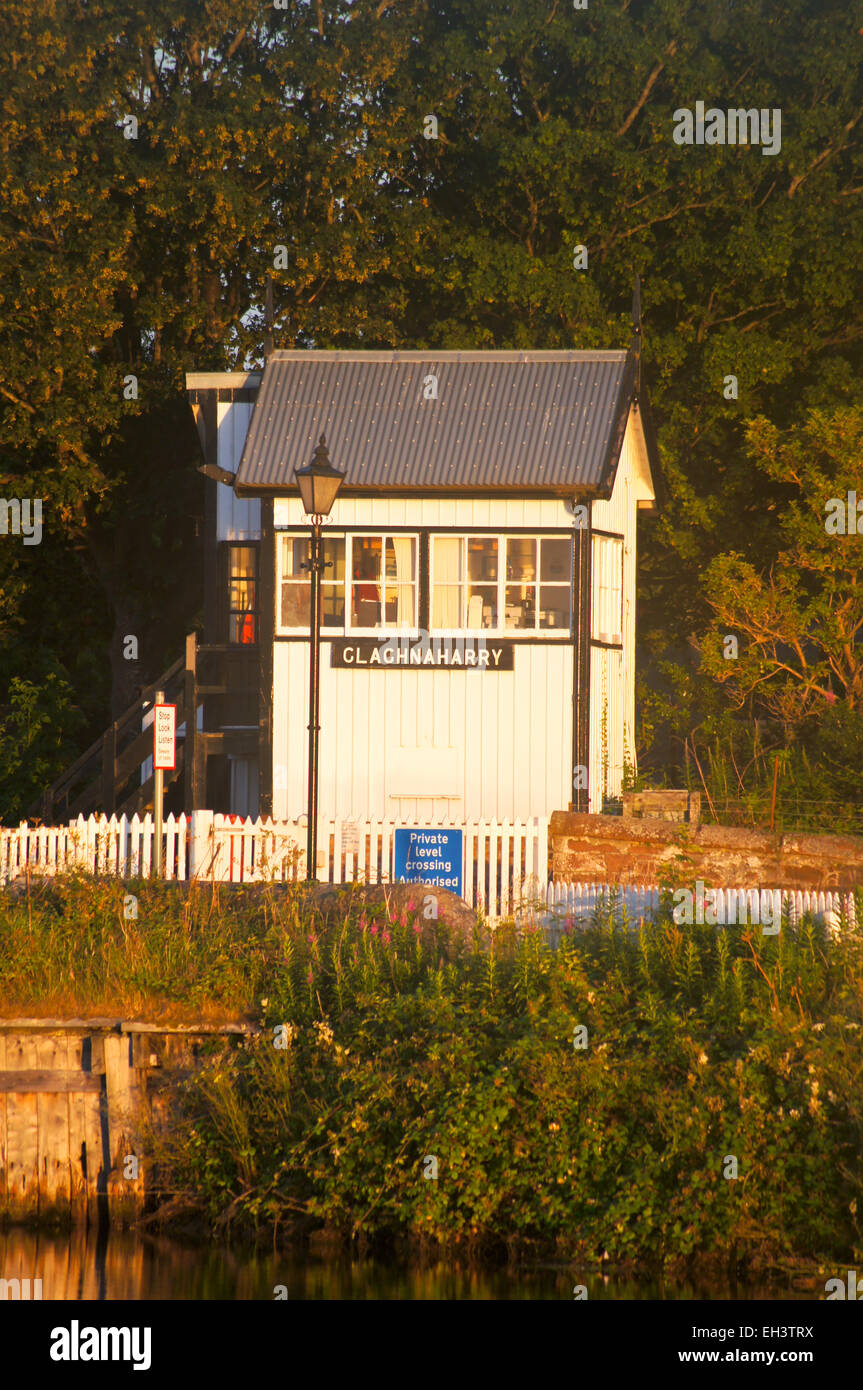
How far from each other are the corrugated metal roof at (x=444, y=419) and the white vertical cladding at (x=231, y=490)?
103 centimetres

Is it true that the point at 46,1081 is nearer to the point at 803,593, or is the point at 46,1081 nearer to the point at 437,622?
the point at 437,622

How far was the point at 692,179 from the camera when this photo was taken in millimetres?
24250

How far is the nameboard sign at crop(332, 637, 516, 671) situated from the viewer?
1816 centimetres

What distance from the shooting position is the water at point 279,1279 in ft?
29.7

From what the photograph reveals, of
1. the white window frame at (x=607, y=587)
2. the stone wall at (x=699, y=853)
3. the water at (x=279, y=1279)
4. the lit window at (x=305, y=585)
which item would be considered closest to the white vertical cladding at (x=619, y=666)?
Answer: the white window frame at (x=607, y=587)

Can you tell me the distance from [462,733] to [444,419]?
12.0 feet

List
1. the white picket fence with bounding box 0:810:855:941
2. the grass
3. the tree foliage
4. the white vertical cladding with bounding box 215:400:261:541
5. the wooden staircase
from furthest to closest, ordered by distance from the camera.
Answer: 1. the tree foliage
2. the white vertical cladding with bounding box 215:400:261:541
3. the wooden staircase
4. the white picket fence with bounding box 0:810:855:941
5. the grass

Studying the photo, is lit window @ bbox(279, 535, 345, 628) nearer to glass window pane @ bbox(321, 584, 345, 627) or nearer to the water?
glass window pane @ bbox(321, 584, 345, 627)

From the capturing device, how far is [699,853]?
1544cm

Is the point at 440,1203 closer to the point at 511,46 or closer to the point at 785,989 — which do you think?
the point at 785,989

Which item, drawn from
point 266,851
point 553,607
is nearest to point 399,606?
point 553,607

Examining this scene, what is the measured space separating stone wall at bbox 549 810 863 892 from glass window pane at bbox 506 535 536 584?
3.61 m

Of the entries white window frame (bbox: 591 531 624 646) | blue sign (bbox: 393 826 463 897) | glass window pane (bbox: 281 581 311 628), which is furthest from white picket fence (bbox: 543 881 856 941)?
glass window pane (bbox: 281 581 311 628)

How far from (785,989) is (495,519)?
8.80 meters
